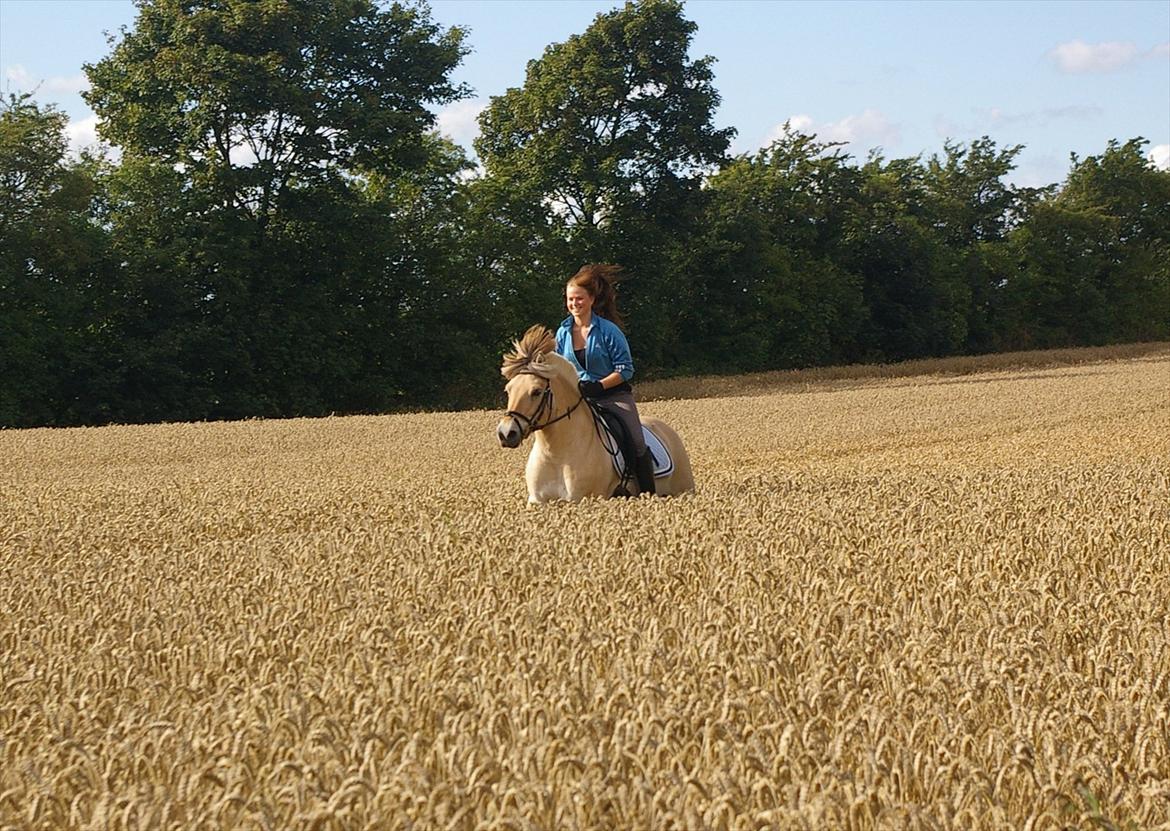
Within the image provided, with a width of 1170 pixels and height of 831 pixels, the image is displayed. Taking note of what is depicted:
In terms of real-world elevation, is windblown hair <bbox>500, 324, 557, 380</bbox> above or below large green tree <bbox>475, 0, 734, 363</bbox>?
below

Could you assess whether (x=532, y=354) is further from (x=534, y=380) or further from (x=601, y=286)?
(x=601, y=286)

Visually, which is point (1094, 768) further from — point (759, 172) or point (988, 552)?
point (759, 172)

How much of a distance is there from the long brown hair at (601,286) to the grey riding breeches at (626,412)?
1.73 feet

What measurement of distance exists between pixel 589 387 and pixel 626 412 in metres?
0.52

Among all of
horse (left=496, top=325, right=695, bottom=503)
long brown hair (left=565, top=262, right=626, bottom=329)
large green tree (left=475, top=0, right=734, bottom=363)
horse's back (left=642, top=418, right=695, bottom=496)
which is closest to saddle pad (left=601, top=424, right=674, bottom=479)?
horse's back (left=642, top=418, right=695, bottom=496)

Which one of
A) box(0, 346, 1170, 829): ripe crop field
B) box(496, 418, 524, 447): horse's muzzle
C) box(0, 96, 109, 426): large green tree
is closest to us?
box(0, 346, 1170, 829): ripe crop field

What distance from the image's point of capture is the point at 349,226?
119ft

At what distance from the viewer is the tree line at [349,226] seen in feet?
108

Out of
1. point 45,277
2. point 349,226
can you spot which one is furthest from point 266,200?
point 45,277

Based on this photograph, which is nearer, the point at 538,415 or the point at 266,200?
the point at 538,415

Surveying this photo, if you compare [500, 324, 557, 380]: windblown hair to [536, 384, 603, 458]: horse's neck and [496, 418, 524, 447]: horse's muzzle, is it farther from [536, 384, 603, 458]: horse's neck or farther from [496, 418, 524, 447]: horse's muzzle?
[496, 418, 524, 447]: horse's muzzle

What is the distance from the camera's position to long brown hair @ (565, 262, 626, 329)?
9.66 metres

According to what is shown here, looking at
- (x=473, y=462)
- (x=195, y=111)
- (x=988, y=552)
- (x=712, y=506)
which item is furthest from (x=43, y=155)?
(x=988, y=552)

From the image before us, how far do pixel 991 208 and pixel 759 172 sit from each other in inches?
790
